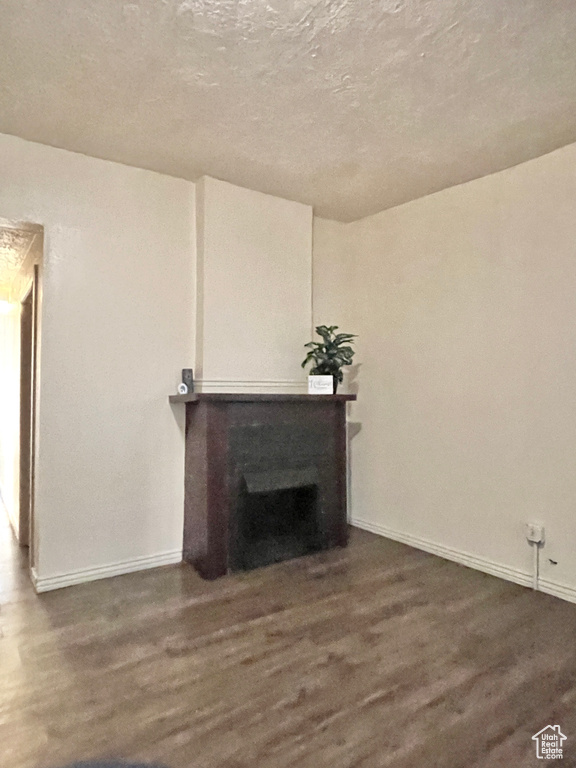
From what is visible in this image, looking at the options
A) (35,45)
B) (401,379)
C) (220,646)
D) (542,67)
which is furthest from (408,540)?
(35,45)

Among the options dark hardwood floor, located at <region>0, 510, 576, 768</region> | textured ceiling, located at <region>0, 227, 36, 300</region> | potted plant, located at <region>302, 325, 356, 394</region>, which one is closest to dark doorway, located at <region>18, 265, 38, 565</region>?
textured ceiling, located at <region>0, 227, 36, 300</region>

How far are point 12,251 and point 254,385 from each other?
1920 mm

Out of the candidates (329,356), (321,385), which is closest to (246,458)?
(321,385)

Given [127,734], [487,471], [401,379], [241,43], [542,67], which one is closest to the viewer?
[127,734]

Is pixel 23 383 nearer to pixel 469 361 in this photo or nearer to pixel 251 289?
pixel 251 289

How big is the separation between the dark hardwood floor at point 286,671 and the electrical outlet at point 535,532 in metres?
0.30

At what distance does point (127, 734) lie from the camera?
1566 millimetres

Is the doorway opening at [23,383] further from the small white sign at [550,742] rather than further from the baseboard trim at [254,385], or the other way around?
the small white sign at [550,742]

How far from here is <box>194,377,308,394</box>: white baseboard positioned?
3172 mm

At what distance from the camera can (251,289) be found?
3365mm

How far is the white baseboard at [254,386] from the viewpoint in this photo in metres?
3.17

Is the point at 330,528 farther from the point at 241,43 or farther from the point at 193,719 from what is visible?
the point at 241,43

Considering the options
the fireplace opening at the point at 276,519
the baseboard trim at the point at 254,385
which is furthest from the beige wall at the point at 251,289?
the fireplace opening at the point at 276,519

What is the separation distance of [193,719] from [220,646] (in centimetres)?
47
